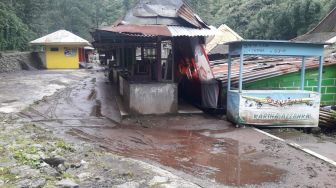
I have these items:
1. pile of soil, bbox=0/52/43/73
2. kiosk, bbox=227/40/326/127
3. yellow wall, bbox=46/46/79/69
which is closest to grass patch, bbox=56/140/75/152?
kiosk, bbox=227/40/326/127

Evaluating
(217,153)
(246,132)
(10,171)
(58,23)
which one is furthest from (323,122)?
(58,23)

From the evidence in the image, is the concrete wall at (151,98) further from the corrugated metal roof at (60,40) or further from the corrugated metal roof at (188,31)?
the corrugated metal roof at (60,40)

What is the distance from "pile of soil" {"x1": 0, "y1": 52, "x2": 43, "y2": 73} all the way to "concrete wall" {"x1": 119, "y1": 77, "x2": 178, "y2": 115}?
18894 millimetres

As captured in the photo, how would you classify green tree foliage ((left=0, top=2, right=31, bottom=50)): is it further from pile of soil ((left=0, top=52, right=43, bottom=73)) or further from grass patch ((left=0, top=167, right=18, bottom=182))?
grass patch ((left=0, top=167, right=18, bottom=182))

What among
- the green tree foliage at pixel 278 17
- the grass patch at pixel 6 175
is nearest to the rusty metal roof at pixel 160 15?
the grass patch at pixel 6 175

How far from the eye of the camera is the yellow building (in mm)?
32906

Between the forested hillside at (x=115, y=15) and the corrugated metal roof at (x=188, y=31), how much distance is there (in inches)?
820

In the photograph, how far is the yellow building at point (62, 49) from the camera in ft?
108

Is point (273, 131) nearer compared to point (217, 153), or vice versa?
point (217, 153)

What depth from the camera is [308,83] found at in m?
13.7

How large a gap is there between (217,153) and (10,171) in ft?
14.2

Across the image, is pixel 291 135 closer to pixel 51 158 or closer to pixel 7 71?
pixel 51 158

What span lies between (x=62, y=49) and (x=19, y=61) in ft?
14.5

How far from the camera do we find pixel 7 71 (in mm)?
28469
